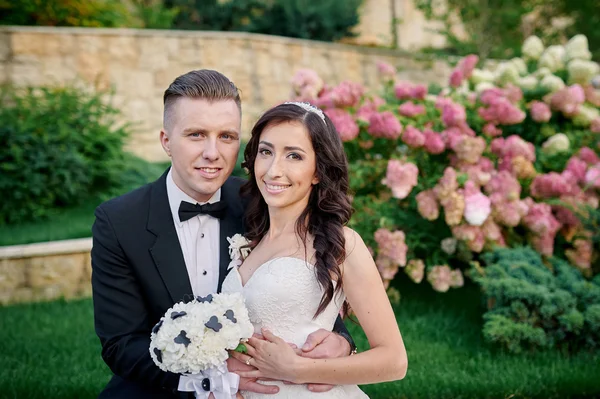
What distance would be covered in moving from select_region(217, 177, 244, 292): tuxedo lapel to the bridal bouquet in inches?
21.1

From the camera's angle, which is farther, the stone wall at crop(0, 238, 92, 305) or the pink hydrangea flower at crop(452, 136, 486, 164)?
the stone wall at crop(0, 238, 92, 305)

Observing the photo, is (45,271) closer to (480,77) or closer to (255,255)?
(255,255)

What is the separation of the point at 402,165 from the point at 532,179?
1178 millimetres

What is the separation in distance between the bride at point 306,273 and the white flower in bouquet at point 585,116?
152 inches

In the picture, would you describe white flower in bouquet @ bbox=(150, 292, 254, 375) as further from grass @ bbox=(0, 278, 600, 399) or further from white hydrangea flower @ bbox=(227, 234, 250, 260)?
grass @ bbox=(0, 278, 600, 399)

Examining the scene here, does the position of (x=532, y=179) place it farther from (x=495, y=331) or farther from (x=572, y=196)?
(x=495, y=331)

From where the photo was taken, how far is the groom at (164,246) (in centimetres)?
296

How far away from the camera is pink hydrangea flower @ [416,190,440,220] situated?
16.6 ft

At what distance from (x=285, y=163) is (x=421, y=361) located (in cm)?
236

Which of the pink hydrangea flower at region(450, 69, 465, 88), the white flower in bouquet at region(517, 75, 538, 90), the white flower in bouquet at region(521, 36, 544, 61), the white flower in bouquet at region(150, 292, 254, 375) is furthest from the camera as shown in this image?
the white flower in bouquet at region(521, 36, 544, 61)

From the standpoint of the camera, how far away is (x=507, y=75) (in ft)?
20.3

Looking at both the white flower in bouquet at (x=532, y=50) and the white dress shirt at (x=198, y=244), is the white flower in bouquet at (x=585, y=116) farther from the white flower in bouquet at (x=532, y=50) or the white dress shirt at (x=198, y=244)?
the white dress shirt at (x=198, y=244)

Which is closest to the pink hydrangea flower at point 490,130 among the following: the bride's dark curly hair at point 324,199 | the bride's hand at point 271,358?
the bride's dark curly hair at point 324,199

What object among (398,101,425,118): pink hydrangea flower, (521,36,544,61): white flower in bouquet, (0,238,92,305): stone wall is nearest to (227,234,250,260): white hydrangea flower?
(398,101,425,118): pink hydrangea flower
